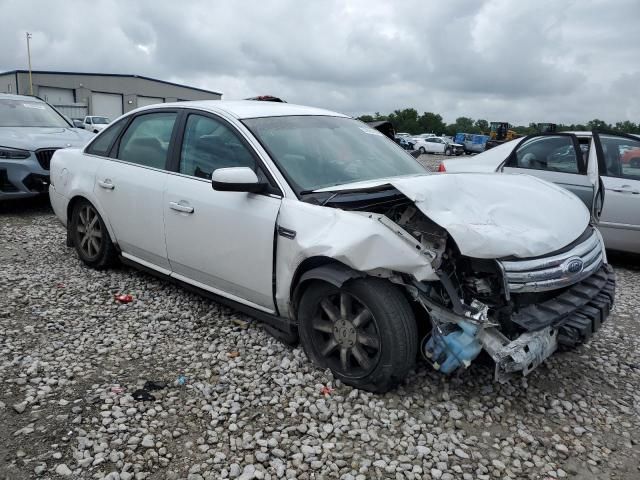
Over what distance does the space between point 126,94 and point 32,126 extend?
142 feet

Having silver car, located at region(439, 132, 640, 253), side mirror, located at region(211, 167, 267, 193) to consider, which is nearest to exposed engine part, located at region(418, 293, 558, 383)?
side mirror, located at region(211, 167, 267, 193)

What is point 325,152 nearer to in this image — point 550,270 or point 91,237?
point 550,270

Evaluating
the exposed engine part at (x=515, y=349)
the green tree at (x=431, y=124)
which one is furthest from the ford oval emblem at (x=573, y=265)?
the green tree at (x=431, y=124)

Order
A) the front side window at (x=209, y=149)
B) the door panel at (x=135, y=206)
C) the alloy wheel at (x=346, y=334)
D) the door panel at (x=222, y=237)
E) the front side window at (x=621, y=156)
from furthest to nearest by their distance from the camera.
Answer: the front side window at (x=621, y=156) < the door panel at (x=135, y=206) < the front side window at (x=209, y=149) < the door panel at (x=222, y=237) < the alloy wheel at (x=346, y=334)

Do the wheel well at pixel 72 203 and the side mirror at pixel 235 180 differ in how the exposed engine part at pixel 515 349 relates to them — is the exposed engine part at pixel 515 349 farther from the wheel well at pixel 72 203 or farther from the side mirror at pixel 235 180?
the wheel well at pixel 72 203

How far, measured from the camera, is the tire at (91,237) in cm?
472

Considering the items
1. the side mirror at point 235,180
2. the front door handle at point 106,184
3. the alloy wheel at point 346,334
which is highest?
the side mirror at point 235,180

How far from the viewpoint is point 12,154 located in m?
7.25

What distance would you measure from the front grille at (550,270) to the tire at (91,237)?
3.54 meters

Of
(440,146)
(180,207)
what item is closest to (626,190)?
(180,207)

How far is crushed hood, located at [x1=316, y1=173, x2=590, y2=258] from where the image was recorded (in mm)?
2621

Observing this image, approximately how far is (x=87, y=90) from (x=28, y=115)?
4083 centimetres

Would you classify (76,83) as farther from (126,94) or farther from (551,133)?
(551,133)

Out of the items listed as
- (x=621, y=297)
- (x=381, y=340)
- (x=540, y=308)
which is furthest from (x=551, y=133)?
(x=381, y=340)
